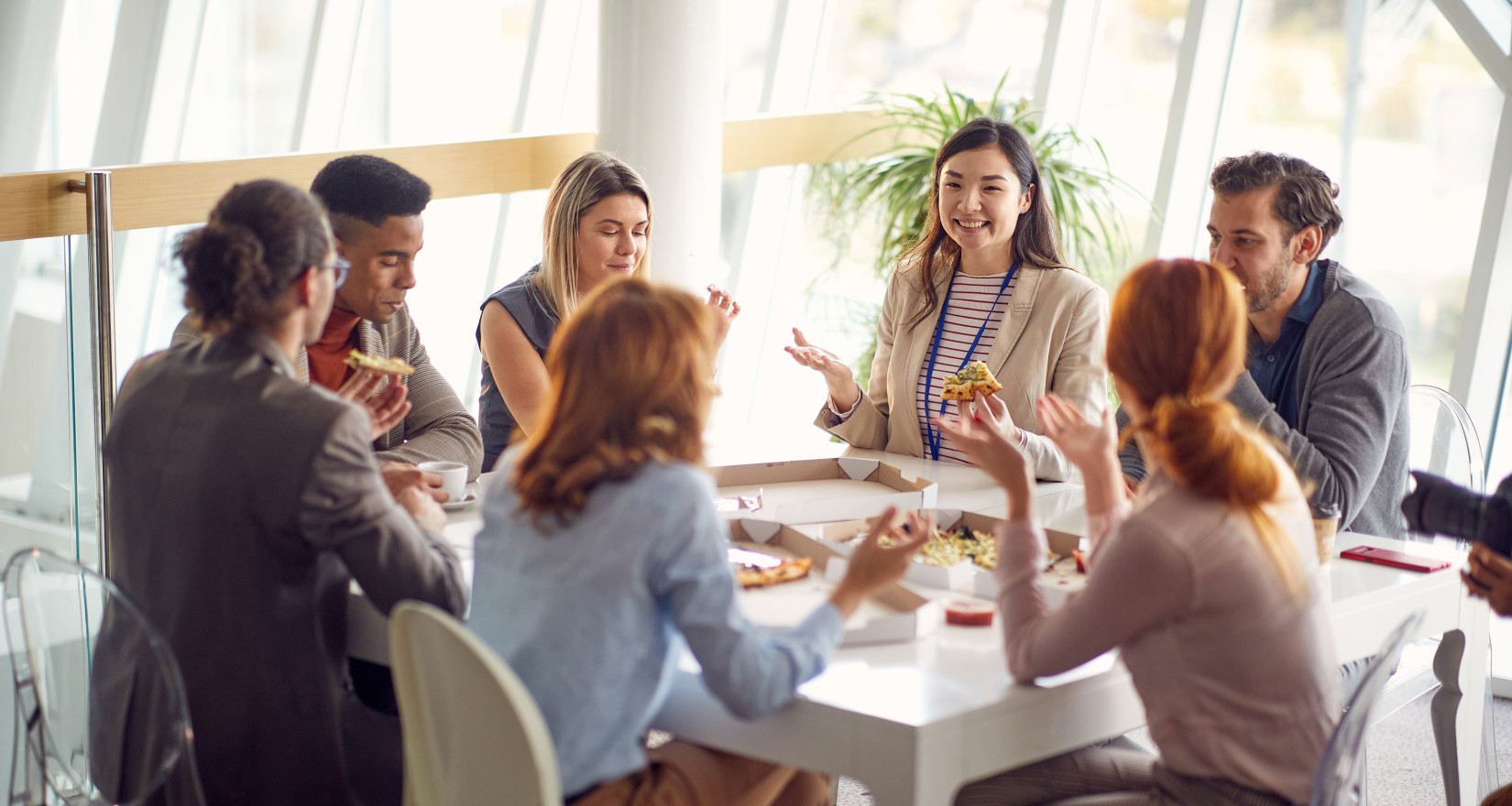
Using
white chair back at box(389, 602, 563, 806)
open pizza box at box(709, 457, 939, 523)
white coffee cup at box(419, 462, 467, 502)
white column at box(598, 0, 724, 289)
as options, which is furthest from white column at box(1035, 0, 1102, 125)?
white chair back at box(389, 602, 563, 806)

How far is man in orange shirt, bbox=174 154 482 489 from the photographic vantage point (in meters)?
2.36

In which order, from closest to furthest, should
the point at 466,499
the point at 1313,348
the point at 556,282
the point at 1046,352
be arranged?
the point at 466,499
the point at 1313,348
the point at 1046,352
the point at 556,282

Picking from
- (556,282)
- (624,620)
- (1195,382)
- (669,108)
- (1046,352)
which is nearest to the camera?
(624,620)

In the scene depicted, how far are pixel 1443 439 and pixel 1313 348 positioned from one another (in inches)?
21.5

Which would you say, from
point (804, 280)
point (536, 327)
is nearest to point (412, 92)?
point (804, 280)

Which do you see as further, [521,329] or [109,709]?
[521,329]

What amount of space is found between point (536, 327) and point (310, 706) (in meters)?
1.45

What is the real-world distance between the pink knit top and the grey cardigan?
86cm

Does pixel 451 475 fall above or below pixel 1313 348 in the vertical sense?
below

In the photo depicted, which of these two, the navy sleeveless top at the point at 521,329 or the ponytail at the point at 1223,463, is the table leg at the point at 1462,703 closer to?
the ponytail at the point at 1223,463

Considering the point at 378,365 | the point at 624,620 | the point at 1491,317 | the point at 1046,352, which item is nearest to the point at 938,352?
the point at 1046,352

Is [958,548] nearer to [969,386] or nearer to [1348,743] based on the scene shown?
[969,386]

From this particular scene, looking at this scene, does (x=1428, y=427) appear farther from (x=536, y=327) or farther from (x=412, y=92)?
(x=412, y=92)

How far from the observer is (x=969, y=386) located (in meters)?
2.71
